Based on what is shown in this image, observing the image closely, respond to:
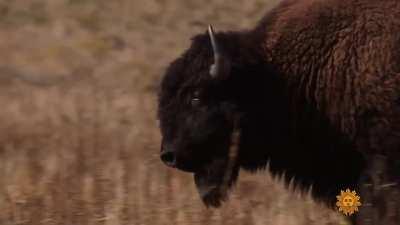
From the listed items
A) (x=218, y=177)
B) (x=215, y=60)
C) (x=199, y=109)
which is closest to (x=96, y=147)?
(x=218, y=177)

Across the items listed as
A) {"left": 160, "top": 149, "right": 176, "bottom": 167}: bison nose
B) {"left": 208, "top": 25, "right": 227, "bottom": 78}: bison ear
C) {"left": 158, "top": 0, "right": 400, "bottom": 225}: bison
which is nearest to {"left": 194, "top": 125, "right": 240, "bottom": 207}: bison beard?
{"left": 158, "top": 0, "right": 400, "bottom": 225}: bison

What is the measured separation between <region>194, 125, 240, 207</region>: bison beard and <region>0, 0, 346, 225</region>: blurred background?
13 cm

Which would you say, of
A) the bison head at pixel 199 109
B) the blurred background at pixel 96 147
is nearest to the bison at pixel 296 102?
the bison head at pixel 199 109

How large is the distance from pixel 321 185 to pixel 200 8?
16.8 meters

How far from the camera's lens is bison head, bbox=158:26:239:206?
5.36 metres

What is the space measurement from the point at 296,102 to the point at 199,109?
0.60m

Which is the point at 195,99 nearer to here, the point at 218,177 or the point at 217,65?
the point at 217,65

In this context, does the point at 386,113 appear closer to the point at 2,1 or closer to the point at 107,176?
the point at 107,176

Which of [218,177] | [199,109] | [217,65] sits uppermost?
[217,65]

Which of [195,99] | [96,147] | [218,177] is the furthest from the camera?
[96,147]

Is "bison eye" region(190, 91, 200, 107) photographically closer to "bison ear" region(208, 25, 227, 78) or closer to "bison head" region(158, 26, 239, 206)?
"bison head" region(158, 26, 239, 206)

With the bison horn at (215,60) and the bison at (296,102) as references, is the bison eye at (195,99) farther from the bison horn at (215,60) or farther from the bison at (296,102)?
the bison horn at (215,60)

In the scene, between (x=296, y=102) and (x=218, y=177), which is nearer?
(x=296, y=102)

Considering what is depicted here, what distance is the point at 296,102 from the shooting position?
213 inches
